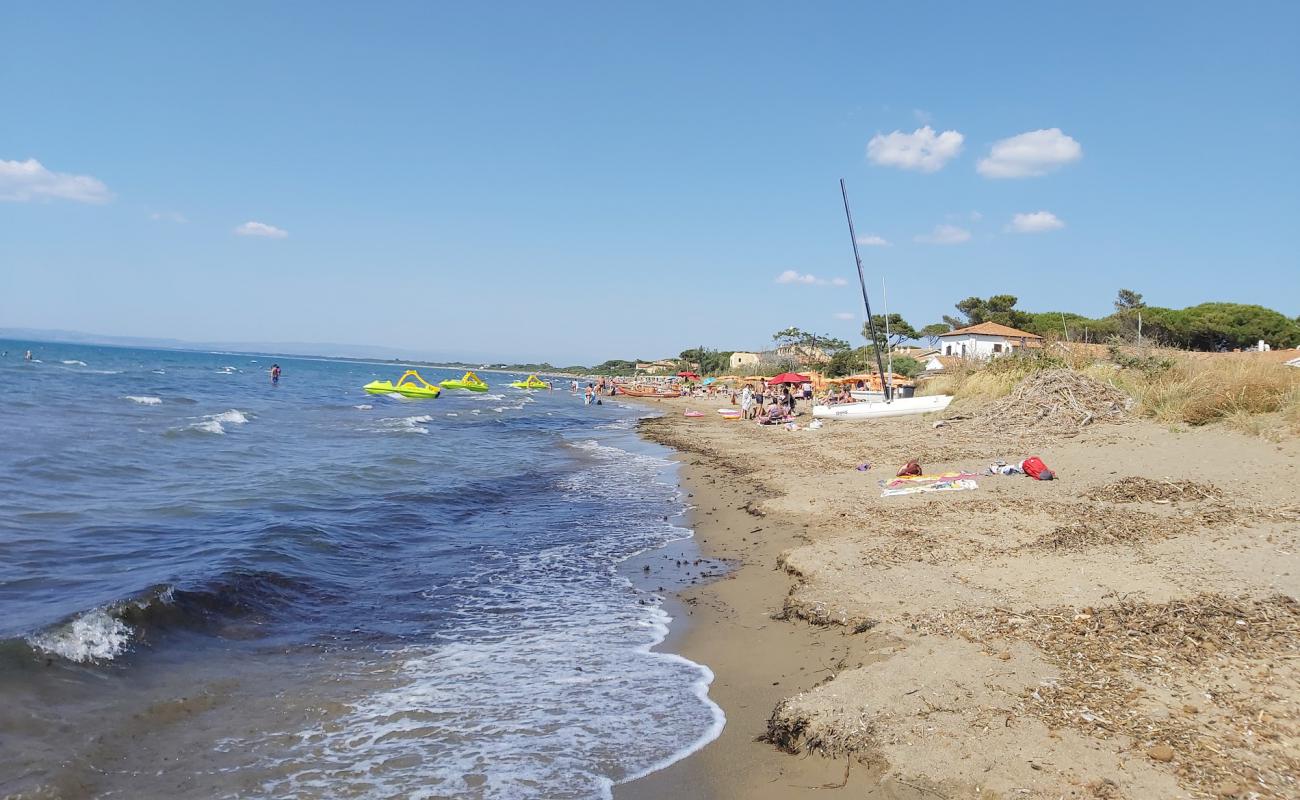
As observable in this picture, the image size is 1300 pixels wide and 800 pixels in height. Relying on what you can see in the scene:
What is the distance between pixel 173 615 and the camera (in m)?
6.55

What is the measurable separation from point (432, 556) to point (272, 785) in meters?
5.71

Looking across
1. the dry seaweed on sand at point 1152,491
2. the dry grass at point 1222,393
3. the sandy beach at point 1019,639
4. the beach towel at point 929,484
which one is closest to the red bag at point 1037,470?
the sandy beach at point 1019,639

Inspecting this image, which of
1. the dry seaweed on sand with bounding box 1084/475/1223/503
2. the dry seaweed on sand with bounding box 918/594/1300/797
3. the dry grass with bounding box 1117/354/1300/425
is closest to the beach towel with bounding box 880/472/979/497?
the dry seaweed on sand with bounding box 1084/475/1223/503

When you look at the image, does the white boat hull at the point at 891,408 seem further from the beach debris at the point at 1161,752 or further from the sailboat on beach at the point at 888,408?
the beach debris at the point at 1161,752

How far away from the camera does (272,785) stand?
4008 millimetres

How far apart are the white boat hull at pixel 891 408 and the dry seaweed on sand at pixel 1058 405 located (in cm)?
518

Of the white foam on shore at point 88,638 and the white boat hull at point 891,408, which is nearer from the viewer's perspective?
the white foam on shore at point 88,638

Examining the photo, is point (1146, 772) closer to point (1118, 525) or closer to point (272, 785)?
point (272, 785)

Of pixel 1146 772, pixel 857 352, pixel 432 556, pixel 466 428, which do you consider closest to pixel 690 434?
pixel 466 428

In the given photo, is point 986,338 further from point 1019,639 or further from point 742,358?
point 1019,639

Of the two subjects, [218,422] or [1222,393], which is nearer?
[1222,393]

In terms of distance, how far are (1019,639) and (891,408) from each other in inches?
806

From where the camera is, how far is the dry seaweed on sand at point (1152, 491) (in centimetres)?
852

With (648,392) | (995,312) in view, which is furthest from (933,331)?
(648,392)
